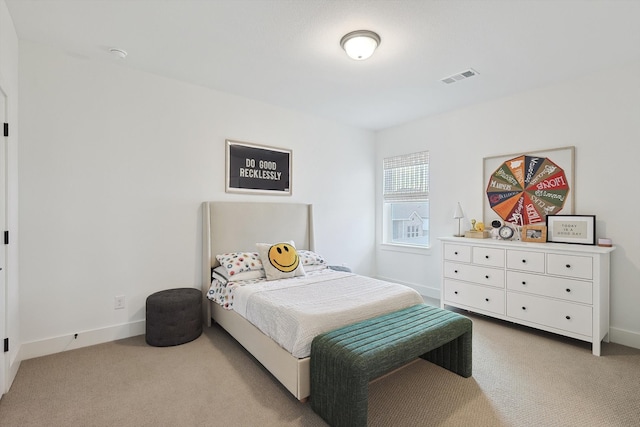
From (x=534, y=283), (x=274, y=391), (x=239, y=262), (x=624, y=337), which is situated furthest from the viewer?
(x=239, y=262)

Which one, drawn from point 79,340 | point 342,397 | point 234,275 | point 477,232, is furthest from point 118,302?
point 477,232

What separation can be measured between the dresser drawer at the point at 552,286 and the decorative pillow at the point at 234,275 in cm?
254

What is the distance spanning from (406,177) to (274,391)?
350 cm

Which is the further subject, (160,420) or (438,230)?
(438,230)

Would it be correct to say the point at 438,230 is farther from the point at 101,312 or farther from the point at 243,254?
the point at 101,312

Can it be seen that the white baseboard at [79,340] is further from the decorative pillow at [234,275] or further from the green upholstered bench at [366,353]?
the green upholstered bench at [366,353]

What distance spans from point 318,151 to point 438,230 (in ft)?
6.56

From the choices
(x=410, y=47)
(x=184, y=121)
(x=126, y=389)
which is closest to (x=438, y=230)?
(x=410, y=47)

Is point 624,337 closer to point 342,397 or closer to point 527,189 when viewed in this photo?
point 527,189

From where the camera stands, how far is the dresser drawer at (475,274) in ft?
10.6

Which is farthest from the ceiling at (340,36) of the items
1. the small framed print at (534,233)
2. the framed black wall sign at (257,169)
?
the small framed print at (534,233)

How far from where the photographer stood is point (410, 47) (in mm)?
2504

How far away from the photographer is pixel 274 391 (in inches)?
82.8

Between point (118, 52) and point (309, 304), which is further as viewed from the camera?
point (118, 52)
